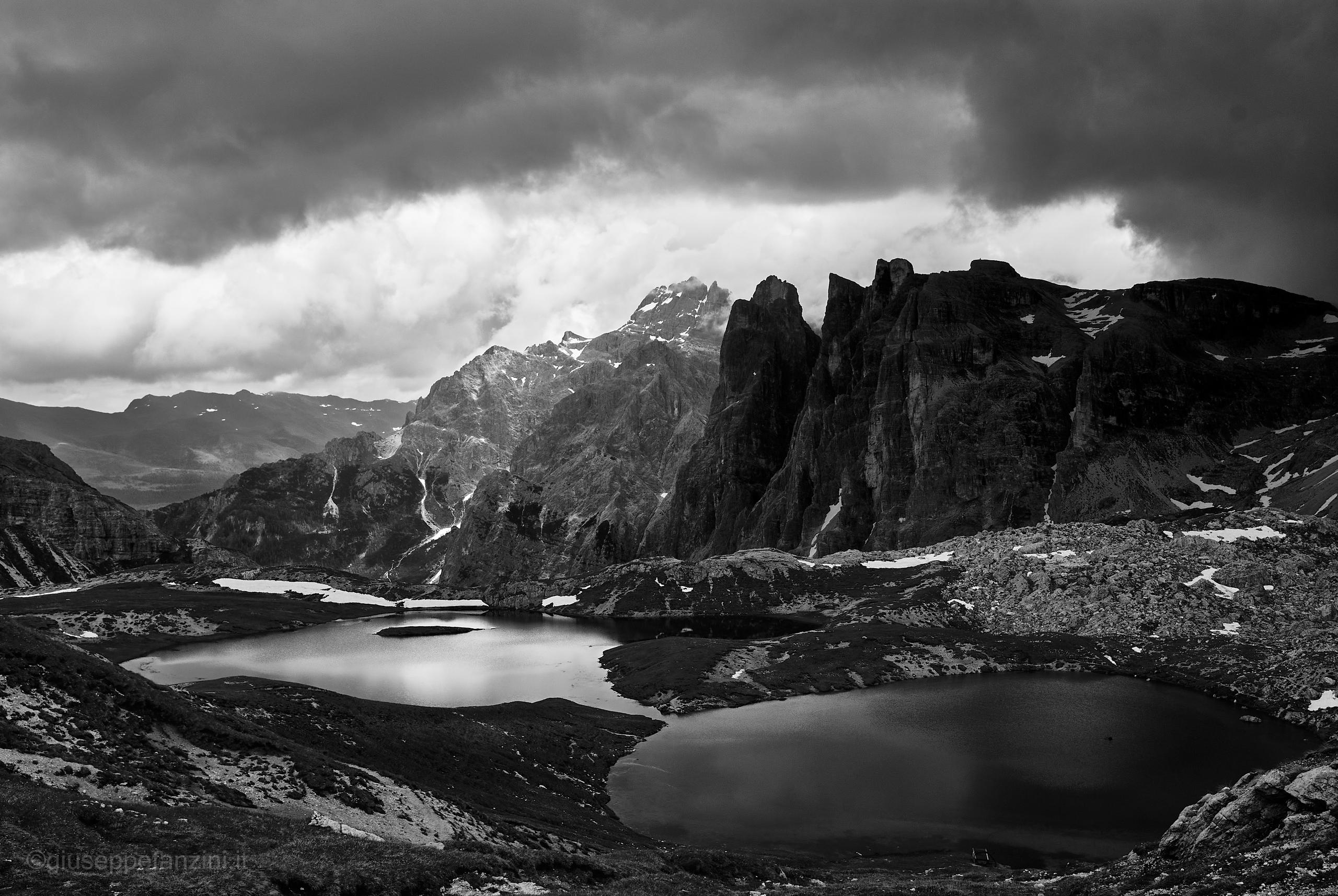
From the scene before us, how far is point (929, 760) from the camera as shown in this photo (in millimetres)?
92000

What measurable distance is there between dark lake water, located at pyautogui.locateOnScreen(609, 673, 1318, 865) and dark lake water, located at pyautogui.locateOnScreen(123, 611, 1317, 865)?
0.23 m

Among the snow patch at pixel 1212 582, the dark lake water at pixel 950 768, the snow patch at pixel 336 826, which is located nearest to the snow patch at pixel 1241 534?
the snow patch at pixel 1212 582

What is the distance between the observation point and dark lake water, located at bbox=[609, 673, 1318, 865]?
72375mm

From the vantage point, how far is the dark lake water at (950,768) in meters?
72.4

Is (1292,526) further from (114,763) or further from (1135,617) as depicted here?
(114,763)

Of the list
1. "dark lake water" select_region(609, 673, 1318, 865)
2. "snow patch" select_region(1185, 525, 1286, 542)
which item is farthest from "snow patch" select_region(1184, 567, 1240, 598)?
"dark lake water" select_region(609, 673, 1318, 865)

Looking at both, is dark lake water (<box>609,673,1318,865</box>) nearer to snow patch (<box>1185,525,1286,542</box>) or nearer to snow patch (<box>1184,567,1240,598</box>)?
snow patch (<box>1184,567,1240,598</box>)

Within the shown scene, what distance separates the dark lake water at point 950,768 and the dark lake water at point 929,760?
23 cm

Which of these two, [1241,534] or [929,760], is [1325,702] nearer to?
[929,760]

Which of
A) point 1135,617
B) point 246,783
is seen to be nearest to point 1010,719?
point 1135,617

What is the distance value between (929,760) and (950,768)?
10.9ft

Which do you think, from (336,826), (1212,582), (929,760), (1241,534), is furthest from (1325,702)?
(336,826)

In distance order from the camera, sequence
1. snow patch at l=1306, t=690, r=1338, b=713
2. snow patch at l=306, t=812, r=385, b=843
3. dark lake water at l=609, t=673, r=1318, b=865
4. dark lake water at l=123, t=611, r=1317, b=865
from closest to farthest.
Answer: snow patch at l=306, t=812, r=385, b=843 < dark lake water at l=609, t=673, r=1318, b=865 < dark lake water at l=123, t=611, r=1317, b=865 < snow patch at l=1306, t=690, r=1338, b=713

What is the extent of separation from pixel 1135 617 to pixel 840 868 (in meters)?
119
